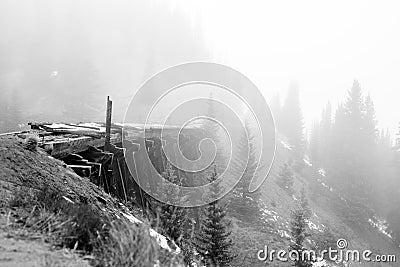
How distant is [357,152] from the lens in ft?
143

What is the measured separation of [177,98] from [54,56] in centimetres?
3118

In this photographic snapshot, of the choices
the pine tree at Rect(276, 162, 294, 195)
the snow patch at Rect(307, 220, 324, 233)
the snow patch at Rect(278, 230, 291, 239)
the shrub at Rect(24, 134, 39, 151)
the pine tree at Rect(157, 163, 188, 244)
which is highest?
the pine tree at Rect(276, 162, 294, 195)

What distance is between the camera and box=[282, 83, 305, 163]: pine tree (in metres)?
56.0

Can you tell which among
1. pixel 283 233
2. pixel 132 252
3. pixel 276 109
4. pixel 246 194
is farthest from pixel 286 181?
pixel 132 252

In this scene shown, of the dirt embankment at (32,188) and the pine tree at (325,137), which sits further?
the pine tree at (325,137)

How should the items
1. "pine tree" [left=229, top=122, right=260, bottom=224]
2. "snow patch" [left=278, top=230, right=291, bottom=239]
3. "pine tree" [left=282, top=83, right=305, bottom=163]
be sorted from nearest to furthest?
"snow patch" [left=278, top=230, right=291, bottom=239] → "pine tree" [left=229, top=122, right=260, bottom=224] → "pine tree" [left=282, top=83, right=305, bottom=163]

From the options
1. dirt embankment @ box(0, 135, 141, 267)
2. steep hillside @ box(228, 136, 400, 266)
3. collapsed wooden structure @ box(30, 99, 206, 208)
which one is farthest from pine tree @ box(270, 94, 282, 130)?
dirt embankment @ box(0, 135, 141, 267)

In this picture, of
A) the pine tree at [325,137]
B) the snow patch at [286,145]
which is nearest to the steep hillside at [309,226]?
the pine tree at [325,137]

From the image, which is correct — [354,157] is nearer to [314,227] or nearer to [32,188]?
[314,227]

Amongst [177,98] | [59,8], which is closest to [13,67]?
[59,8]

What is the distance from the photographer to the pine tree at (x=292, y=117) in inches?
2205

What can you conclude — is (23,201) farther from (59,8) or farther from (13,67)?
(59,8)

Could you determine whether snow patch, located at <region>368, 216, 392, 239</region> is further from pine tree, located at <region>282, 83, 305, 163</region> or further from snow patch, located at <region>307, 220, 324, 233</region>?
pine tree, located at <region>282, 83, 305, 163</region>

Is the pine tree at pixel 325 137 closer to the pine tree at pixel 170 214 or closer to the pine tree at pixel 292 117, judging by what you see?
the pine tree at pixel 292 117
